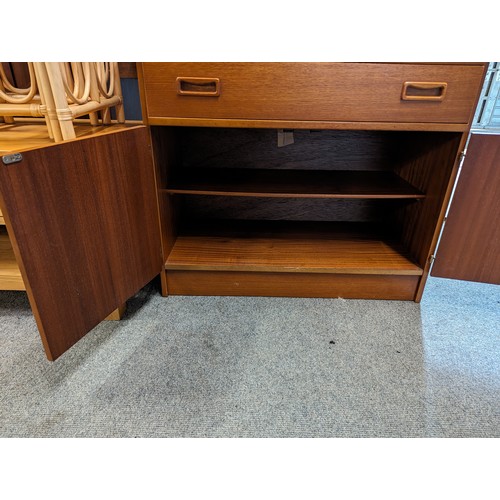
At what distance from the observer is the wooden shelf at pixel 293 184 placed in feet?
3.28

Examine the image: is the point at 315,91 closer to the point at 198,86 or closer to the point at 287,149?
the point at 198,86

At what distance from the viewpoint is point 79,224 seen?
2.19 ft

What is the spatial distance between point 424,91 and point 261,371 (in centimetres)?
80

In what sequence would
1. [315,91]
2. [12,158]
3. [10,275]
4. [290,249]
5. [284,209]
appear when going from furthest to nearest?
[284,209]
[290,249]
[10,275]
[315,91]
[12,158]

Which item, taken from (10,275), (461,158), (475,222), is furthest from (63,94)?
(475,222)

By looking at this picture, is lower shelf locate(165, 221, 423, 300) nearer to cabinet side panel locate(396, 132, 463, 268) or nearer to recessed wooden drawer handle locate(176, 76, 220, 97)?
cabinet side panel locate(396, 132, 463, 268)

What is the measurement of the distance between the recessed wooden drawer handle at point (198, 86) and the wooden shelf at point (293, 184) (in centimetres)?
27

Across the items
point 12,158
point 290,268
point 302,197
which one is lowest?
point 290,268

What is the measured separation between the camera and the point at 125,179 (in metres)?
0.79

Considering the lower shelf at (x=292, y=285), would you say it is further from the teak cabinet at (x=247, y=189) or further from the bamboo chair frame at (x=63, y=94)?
the bamboo chair frame at (x=63, y=94)

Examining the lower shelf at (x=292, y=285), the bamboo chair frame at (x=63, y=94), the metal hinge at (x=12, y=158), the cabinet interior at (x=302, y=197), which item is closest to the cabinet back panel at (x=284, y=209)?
the cabinet interior at (x=302, y=197)

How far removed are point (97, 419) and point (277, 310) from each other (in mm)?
560

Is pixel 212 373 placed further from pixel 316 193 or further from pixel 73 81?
pixel 73 81

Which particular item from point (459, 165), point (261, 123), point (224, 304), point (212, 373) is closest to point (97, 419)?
point (212, 373)
